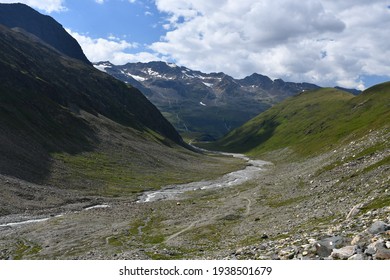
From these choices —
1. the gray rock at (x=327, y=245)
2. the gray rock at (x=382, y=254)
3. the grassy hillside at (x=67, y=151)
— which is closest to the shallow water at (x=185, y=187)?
the grassy hillside at (x=67, y=151)

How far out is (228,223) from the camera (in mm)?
64625

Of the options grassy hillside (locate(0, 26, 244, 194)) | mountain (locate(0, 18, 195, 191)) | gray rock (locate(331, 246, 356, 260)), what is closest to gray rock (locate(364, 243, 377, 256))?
gray rock (locate(331, 246, 356, 260))

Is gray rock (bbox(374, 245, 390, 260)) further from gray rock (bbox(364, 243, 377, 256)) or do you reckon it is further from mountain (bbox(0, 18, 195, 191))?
mountain (bbox(0, 18, 195, 191))

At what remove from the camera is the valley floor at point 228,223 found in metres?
28.2

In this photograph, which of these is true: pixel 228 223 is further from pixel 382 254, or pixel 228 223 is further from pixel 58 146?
pixel 58 146

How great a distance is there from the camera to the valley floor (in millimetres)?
28156

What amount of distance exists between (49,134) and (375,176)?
12971 cm

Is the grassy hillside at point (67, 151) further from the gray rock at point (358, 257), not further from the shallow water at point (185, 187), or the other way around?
the gray rock at point (358, 257)

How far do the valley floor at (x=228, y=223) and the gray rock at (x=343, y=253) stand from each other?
0.18 feet

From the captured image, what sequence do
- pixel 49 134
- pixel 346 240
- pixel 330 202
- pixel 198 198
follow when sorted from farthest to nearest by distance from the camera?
pixel 49 134 → pixel 198 198 → pixel 330 202 → pixel 346 240
